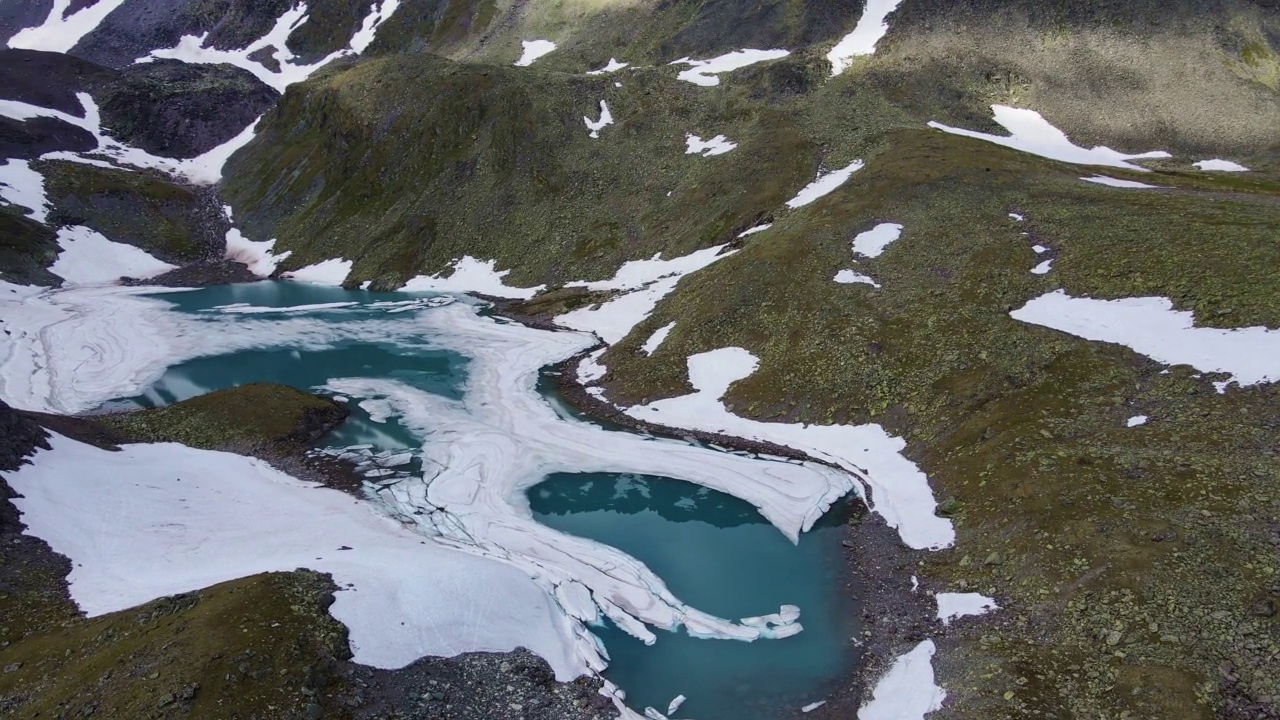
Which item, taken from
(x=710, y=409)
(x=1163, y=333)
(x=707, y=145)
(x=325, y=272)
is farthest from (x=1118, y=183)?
(x=325, y=272)

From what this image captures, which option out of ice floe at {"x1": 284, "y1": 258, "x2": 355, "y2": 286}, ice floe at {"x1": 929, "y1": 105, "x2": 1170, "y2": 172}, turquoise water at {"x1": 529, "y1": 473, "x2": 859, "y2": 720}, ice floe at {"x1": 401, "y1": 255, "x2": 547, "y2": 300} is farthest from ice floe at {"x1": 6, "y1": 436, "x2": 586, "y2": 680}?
ice floe at {"x1": 929, "y1": 105, "x2": 1170, "y2": 172}

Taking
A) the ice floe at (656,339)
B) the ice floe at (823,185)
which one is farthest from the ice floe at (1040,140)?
the ice floe at (656,339)

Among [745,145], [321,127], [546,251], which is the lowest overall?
[546,251]

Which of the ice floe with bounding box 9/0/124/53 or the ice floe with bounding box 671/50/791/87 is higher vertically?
the ice floe with bounding box 9/0/124/53

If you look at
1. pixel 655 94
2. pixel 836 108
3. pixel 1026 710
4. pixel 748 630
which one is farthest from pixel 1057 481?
pixel 655 94

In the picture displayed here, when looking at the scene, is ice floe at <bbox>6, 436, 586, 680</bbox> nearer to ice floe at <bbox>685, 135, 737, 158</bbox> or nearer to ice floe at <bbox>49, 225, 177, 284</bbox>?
ice floe at <bbox>685, 135, 737, 158</bbox>

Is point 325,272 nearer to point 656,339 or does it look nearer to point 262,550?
point 656,339

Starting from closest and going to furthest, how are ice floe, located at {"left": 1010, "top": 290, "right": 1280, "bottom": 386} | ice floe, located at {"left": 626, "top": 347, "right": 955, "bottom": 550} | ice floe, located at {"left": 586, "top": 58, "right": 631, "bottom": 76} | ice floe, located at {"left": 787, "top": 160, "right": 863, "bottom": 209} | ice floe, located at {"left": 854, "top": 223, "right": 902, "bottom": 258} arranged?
ice floe, located at {"left": 1010, "top": 290, "right": 1280, "bottom": 386}, ice floe, located at {"left": 626, "top": 347, "right": 955, "bottom": 550}, ice floe, located at {"left": 854, "top": 223, "right": 902, "bottom": 258}, ice floe, located at {"left": 787, "top": 160, "right": 863, "bottom": 209}, ice floe, located at {"left": 586, "top": 58, "right": 631, "bottom": 76}

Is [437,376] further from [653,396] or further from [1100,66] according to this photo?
[1100,66]
